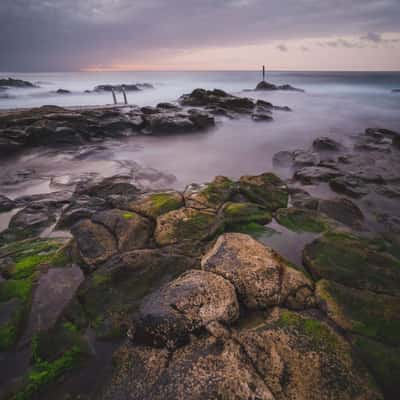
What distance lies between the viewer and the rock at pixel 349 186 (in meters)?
7.02

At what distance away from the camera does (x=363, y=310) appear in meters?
3.02

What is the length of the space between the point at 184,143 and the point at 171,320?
41.6 feet

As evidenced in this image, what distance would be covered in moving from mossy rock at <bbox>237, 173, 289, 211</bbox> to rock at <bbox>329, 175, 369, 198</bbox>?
1.61 meters

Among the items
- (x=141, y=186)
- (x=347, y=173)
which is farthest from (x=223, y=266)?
(x=347, y=173)

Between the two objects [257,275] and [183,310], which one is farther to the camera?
[257,275]

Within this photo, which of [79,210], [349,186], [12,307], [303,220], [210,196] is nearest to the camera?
[12,307]

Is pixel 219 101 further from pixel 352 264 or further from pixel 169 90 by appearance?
pixel 169 90

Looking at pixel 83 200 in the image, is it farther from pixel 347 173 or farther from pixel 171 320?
pixel 347 173

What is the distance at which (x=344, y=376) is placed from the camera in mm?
2354

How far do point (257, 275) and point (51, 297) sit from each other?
2789mm

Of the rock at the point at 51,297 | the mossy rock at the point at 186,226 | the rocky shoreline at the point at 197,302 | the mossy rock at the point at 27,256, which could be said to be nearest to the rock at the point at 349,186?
the rocky shoreline at the point at 197,302

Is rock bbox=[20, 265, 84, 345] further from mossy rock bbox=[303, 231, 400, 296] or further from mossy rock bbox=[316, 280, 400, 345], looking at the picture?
mossy rock bbox=[303, 231, 400, 296]

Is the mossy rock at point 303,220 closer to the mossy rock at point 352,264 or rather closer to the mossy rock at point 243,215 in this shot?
the mossy rock at point 243,215

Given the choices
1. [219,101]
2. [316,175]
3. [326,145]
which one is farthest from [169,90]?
[316,175]
